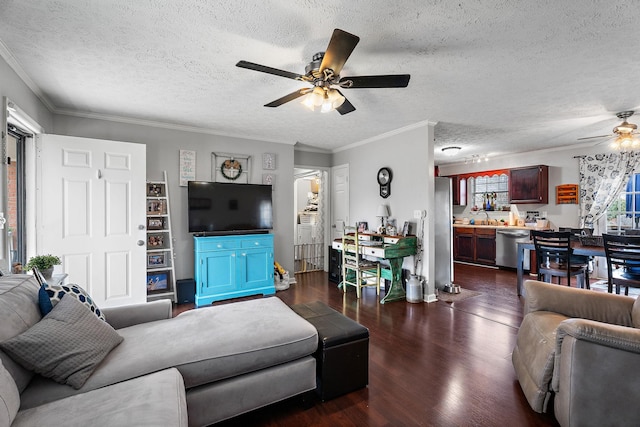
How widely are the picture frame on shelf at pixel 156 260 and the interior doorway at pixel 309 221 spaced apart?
2.45 meters

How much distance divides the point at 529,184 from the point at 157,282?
6.62 m

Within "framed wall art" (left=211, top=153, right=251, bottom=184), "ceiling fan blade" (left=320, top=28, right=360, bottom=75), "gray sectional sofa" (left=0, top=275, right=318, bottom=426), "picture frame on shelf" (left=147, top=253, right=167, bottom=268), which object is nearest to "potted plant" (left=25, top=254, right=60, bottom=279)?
"gray sectional sofa" (left=0, top=275, right=318, bottom=426)

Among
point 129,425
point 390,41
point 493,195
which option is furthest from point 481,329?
point 493,195

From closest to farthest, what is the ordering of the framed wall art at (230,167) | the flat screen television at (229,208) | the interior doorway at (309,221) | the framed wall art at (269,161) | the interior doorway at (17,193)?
the interior doorway at (17,193) → the flat screen television at (229,208) → the framed wall art at (230,167) → the framed wall art at (269,161) → the interior doorway at (309,221)

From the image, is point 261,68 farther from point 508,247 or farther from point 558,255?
point 508,247

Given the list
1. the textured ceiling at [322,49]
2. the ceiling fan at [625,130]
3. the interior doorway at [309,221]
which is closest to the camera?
the textured ceiling at [322,49]

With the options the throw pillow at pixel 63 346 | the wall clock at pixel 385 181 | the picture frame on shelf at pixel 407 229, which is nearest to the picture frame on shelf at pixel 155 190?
the throw pillow at pixel 63 346

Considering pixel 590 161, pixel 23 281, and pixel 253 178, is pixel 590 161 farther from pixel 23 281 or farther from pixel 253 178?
pixel 23 281

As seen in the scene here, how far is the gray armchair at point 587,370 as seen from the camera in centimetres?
144

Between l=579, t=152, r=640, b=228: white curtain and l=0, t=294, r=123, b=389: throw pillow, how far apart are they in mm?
6895

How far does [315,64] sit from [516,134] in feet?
13.1

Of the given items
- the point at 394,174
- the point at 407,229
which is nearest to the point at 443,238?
the point at 407,229

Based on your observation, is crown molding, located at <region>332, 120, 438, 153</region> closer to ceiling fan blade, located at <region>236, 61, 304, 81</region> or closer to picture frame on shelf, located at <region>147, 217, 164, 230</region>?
ceiling fan blade, located at <region>236, 61, 304, 81</region>

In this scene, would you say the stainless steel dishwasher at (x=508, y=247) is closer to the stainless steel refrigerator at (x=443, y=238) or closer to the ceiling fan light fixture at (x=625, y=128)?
the stainless steel refrigerator at (x=443, y=238)
